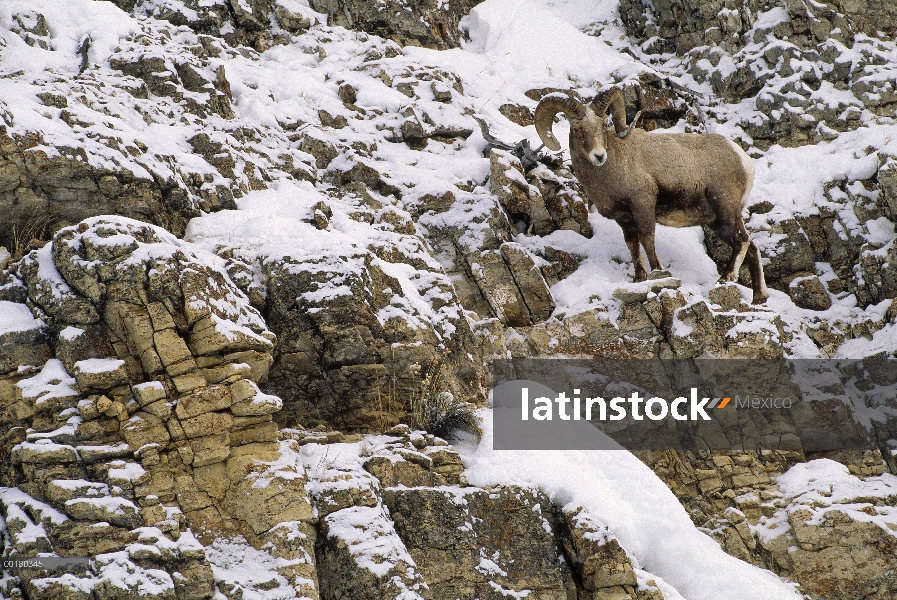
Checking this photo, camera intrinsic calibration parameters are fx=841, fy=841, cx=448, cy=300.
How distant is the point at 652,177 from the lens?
41.1 feet

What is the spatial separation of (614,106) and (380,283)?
5592 mm

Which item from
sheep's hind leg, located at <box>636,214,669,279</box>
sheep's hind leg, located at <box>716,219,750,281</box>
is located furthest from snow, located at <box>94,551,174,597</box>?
sheep's hind leg, located at <box>716,219,750,281</box>

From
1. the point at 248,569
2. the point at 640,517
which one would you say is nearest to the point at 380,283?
the point at 640,517

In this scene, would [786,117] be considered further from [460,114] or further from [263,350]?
[263,350]

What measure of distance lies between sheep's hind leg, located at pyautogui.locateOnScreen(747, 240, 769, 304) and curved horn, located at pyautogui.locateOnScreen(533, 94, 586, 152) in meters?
3.29

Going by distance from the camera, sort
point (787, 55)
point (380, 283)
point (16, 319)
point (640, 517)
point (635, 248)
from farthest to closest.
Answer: point (787, 55) → point (635, 248) → point (380, 283) → point (640, 517) → point (16, 319)

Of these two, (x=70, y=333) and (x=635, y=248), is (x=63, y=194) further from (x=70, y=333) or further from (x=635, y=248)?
(x=635, y=248)

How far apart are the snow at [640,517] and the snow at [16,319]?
390cm

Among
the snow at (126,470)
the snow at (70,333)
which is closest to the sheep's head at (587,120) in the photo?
the snow at (70,333)

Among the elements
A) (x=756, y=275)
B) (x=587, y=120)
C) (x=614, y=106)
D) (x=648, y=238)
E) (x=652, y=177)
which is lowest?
(x=756, y=275)

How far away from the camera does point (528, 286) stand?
11922mm

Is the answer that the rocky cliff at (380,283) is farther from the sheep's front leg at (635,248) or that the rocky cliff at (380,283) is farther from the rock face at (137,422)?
the sheep's front leg at (635,248)

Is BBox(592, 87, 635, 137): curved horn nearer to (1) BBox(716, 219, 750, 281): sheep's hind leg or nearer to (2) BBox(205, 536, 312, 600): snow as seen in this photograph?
(1) BBox(716, 219, 750, 281): sheep's hind leg

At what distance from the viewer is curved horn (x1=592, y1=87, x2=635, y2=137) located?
12.5 m
